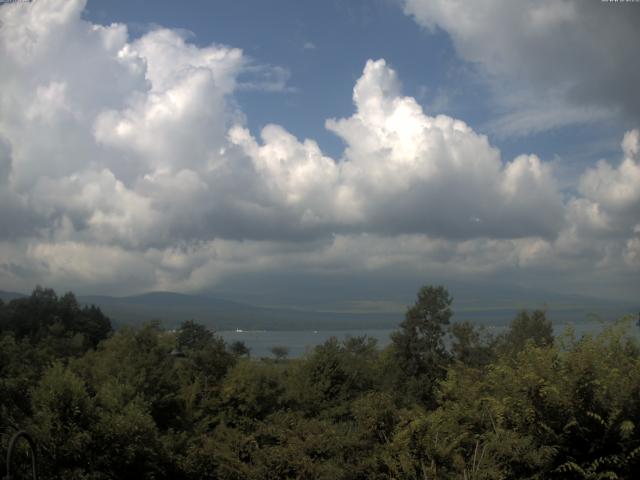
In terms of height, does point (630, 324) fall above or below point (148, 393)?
above

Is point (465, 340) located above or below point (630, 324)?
below

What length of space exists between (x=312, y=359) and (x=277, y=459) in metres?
20.4

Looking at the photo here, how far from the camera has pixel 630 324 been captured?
44.6ft

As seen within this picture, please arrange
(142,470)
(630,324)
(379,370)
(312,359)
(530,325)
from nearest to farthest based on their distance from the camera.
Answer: (630,324) → (142,470) → (312,359) → (379,370) → (530,325)

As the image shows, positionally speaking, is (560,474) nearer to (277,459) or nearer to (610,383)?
(610,383)

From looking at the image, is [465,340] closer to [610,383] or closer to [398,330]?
[398,330]

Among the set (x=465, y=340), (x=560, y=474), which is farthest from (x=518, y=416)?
(x=465, y=340)

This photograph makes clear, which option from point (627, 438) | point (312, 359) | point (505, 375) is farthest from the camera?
point (312, 359)

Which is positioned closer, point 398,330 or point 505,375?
point 505,375

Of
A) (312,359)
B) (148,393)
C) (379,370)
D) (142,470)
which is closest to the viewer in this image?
(142,470)

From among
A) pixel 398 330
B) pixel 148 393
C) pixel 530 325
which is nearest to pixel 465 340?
pixel 398 330

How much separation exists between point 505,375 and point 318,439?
515 cm

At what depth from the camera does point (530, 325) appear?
5475 cm

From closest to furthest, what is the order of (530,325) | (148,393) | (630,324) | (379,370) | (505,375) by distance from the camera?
1. (630,324)
2. (505,375)
3. (148,393)
4. (379,370)
5. (530,325)
